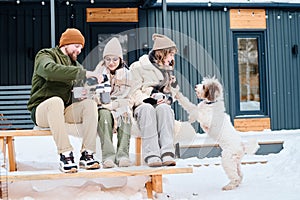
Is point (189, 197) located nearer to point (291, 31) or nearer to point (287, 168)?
point (287, 168)

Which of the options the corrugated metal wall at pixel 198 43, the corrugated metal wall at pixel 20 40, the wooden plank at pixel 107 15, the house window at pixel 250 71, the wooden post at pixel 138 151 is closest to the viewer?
the wooden post at pixel 138 151

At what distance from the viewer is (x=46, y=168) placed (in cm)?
354

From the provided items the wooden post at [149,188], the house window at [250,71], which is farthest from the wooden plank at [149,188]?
the house window at [250,71]

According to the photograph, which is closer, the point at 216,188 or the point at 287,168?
the point at 216,188

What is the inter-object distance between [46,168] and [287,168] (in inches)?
90.9

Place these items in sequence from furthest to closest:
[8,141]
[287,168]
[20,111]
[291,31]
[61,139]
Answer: [291,31]
[20,111]
[287,168]
[8,141]
[61,139]

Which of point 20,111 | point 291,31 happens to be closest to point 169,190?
point 20,111

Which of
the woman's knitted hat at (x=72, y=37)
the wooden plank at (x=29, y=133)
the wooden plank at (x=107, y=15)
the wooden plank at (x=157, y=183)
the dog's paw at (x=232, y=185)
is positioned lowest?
the dog's paw at (x=232, y=185)

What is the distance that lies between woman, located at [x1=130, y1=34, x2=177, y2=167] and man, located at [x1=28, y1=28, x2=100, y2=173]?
379mm

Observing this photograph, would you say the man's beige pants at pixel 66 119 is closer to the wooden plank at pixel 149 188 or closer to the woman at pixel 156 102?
the woman at pixel 156 102

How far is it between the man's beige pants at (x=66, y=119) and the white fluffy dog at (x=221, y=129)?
40.2 inches

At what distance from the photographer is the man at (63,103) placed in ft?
9.96

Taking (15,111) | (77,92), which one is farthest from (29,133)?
(15,111)

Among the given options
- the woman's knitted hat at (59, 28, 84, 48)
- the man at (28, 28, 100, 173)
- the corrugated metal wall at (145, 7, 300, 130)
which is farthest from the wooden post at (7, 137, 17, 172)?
the corrugated metal wall at (145, 7, 300, 130)
